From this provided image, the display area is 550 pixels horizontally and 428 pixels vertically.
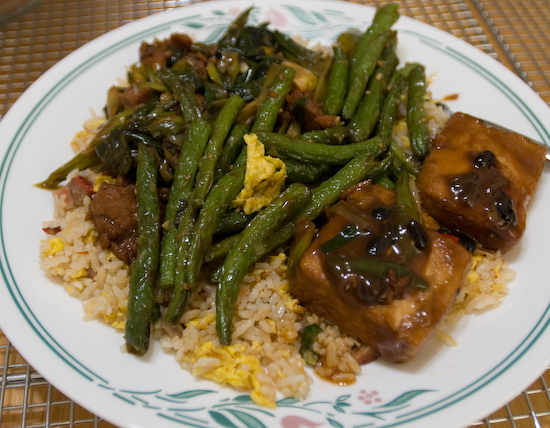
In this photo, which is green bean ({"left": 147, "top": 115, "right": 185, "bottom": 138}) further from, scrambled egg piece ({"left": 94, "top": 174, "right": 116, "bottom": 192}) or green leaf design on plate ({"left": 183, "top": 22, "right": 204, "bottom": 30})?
green leaf design on plate ({"left": 183, "top": 22, "right": 204, "bottom": 30})

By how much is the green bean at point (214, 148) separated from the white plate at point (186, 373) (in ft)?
3.29

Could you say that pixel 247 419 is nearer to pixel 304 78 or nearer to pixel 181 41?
pixel 304 78

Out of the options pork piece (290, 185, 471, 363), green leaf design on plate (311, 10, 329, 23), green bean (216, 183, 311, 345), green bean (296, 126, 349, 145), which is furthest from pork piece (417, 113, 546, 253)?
green leaf design on plate (311, 10, 329, 23)

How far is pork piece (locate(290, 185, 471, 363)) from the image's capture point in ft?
8.25

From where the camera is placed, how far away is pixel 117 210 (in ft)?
10.1

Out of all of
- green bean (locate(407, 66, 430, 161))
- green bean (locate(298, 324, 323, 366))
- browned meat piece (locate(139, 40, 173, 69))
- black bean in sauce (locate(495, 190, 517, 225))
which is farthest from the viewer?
browned meat piece (locate(139, 40, 173, 69))

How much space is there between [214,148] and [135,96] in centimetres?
98

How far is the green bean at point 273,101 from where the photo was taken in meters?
3.35

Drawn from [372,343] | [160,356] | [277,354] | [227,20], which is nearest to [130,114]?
[227,20]

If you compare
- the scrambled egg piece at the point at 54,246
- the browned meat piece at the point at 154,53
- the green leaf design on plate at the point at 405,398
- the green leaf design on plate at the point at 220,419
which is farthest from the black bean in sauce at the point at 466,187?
the scrambled egg piece at the point at 54,246

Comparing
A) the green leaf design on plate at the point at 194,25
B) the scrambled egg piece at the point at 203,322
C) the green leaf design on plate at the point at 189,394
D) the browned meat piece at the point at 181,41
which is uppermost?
the green leaf design on plate at the point at 194,25

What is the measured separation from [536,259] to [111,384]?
107 inches

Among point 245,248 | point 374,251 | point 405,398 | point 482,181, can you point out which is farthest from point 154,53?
point 405,398

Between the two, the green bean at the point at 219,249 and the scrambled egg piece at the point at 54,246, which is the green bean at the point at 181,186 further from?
the scrambled egg piece at the point at 54,246
